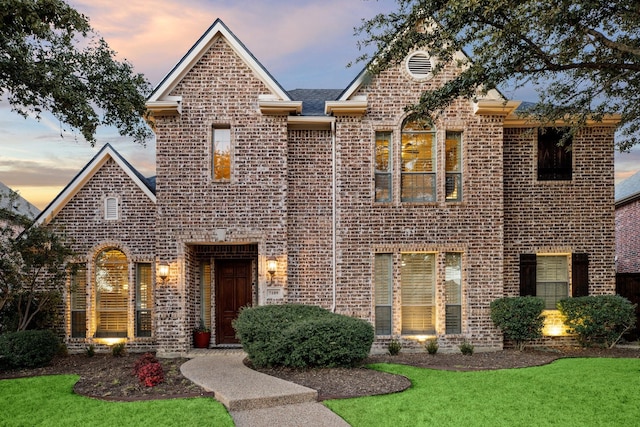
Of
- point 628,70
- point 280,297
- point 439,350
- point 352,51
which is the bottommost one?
point 439,350

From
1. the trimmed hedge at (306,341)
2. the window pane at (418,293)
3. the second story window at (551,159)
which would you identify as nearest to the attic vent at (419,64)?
the second story window at (551,159)

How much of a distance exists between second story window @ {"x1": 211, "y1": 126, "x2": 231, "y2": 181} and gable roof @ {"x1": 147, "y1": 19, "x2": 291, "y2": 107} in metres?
1.33

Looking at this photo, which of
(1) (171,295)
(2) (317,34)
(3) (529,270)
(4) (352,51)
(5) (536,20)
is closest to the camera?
(5) (536,20)

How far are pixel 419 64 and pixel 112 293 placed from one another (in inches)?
404

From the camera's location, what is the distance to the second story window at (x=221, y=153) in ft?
42.2

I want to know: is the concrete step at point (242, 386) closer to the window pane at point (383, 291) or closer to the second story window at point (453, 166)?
the window pane at point (383, 291)

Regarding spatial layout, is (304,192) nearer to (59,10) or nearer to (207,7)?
(207,7)

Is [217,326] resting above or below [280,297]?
below

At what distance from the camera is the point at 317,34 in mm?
16172

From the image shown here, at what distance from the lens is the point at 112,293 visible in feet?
45.4

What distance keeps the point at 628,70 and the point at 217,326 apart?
11229mm

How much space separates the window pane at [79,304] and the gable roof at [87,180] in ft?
5.59

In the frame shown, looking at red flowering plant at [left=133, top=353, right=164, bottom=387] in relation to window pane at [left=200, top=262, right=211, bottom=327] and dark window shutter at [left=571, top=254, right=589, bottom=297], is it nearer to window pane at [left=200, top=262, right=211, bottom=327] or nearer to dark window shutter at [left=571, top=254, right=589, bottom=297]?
window pane at [left=200, top=262, right=211, bottom=327]

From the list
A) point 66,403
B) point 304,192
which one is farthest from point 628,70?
point 66,403
